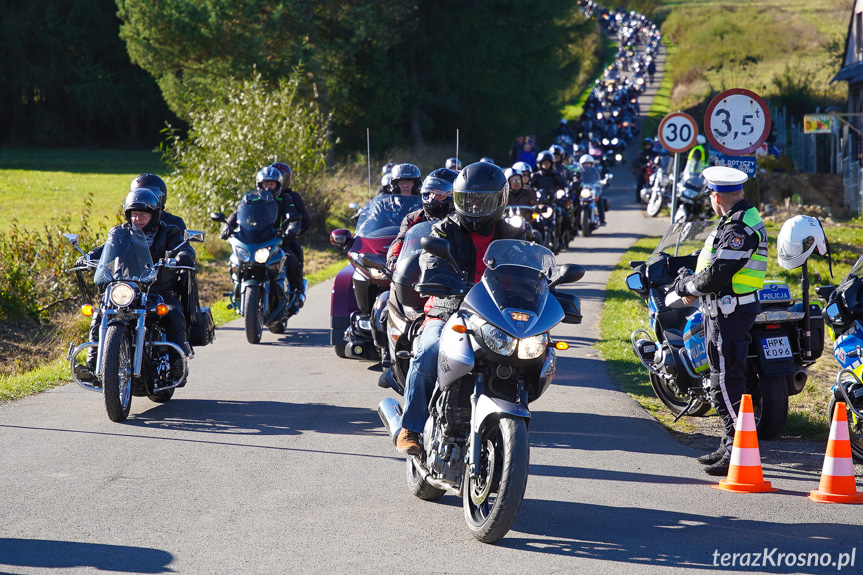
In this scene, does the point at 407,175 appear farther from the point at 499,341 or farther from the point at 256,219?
the point at 499,341

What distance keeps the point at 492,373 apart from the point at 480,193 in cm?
103

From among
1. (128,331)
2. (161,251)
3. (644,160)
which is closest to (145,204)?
(161,251)

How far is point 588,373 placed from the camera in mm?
9375

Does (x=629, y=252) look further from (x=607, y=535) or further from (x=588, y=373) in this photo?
(x=607, y=535)

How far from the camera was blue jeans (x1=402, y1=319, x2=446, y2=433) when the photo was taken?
5219 millimetres

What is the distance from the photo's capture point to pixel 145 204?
792cm

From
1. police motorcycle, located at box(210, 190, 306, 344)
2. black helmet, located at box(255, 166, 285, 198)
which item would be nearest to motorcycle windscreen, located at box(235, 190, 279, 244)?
police motorcycle, located at box(210, 190, 306, 344)

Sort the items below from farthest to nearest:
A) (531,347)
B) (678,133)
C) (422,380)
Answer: (678,133), (422,380), (531,347)

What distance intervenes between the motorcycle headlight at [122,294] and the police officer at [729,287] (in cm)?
398

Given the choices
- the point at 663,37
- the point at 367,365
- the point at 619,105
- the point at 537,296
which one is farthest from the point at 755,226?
the point at 663,37

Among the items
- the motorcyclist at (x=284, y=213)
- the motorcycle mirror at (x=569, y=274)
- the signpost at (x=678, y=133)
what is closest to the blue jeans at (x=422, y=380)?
the motorcycle mirror at (x=569, y=274)

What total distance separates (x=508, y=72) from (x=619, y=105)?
1814 centimetres

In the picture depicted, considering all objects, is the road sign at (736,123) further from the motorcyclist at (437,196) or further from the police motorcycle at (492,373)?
the police motorcycle at (492,373)

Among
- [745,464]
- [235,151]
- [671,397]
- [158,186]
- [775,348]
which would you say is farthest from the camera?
[235,151]
